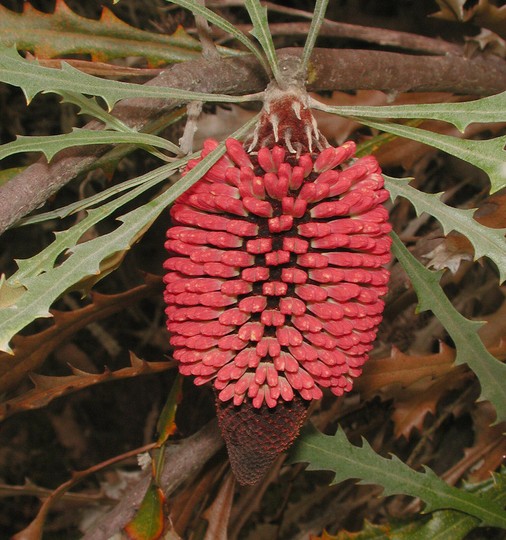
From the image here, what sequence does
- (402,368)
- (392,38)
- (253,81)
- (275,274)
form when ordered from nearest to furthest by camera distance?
1. (275,274)
2. (253,81)
3. (402,368)
4. (392,38)

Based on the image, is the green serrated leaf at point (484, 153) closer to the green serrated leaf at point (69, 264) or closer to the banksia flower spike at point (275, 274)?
the banksia flower spike at point (275, 274)

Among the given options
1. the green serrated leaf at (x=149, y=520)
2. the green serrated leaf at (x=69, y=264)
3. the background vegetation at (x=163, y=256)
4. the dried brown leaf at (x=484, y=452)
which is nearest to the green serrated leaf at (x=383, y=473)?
the background vegetation at (x=163, y=256)

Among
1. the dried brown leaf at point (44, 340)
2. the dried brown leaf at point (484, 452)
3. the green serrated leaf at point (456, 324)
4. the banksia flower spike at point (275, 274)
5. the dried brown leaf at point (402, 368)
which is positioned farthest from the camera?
the dried brown leaf at point (484, 452)

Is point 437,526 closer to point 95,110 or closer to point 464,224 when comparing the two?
point 464,224

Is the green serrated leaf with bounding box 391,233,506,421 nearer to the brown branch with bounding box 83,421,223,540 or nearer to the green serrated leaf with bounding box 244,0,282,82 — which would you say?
the green serrated leaf with bounding box 244,0,282,82

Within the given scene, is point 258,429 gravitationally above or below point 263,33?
below

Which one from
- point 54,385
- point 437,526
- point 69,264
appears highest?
point 69,264

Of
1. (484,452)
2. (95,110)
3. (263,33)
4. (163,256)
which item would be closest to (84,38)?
(95,110)
